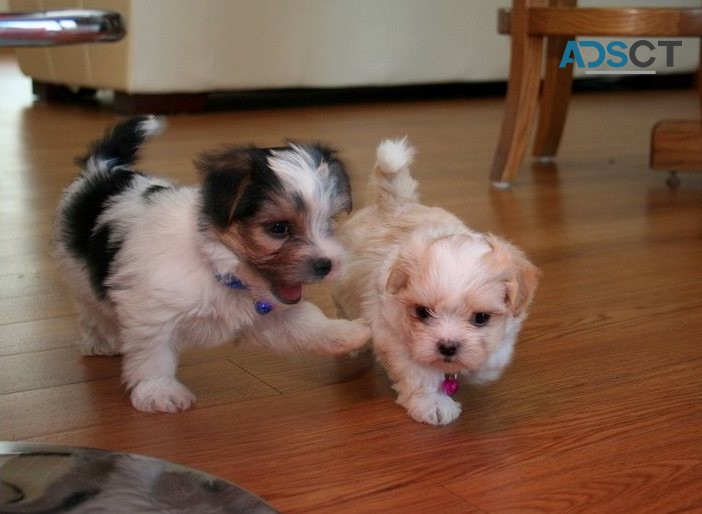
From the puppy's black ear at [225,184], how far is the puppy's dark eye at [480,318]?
431mm

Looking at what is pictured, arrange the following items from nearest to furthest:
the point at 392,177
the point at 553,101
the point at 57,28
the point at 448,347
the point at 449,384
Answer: the point at 57,28 < the point at 448,347 < the point at 449,384 < the point at 392,177 < the point at 553,101

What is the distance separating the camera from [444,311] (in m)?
1.58

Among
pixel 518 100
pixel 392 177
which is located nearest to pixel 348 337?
pixel 392 177

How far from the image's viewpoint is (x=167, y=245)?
1.62m

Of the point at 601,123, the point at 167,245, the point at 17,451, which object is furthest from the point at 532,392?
the point at 601,123

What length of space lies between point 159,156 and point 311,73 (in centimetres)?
220

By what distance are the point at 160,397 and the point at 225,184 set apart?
1.22ft

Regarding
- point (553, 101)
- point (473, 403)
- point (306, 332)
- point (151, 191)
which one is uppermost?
point (151, 191)

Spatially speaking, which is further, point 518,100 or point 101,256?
point 518,100

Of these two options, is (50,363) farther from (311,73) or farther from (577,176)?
(311,73)

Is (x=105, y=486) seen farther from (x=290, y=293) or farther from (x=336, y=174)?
(x=336, y=174)

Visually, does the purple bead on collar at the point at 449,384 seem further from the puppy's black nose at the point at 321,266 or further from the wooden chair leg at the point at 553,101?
the wooden chair leg at the point at 553,101

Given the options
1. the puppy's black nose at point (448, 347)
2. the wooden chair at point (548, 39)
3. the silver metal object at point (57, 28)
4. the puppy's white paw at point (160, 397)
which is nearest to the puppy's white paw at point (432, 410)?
the puppy's black nose at point (448, 347)

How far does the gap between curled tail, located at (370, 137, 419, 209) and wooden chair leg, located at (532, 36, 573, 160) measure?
2.25 metres
